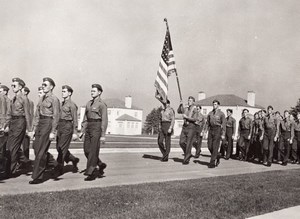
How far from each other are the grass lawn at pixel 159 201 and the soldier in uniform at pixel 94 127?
55.8 inches

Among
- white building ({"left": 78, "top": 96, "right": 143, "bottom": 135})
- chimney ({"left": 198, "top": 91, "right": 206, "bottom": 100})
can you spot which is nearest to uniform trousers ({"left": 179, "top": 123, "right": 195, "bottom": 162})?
white building ({"left": 78, "top": 96, "right": 143, "bottom": 135})

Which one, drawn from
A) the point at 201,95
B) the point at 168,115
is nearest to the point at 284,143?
the point at 168,115

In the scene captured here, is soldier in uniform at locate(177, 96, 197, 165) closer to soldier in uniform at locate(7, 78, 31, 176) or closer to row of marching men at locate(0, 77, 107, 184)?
row of marching men at locate(0, 77, 107, 184)

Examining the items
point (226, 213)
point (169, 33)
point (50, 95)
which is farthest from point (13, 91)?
point (169, 33)

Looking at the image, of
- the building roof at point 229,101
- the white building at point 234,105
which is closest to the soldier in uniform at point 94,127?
the white building at point 234,105

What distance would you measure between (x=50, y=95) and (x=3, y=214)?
12.1 ft

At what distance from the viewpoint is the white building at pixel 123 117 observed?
9662cm

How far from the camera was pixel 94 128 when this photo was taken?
8922mm

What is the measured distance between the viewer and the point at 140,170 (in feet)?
36.2

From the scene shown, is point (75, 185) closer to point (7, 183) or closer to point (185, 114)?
point (7, 183)

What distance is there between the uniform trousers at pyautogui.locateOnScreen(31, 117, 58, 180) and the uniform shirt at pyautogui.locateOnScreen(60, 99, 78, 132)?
1.07 meters

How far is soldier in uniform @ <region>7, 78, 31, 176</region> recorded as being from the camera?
8.47m

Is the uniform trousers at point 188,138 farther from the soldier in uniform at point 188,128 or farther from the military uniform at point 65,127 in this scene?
the military uniform at point 65,127

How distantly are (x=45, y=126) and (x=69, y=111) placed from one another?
1.27m
